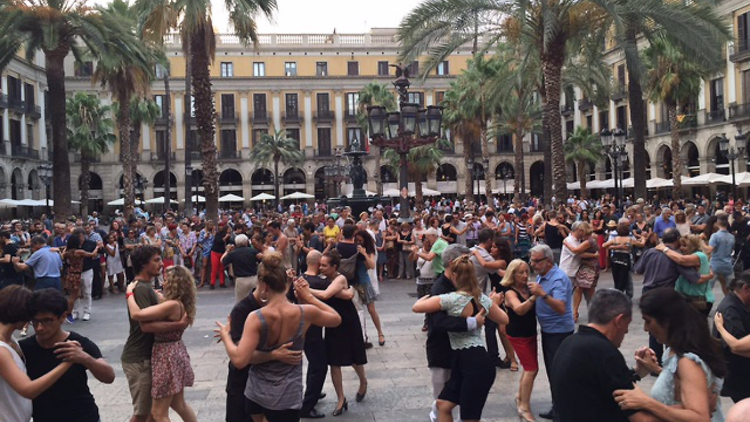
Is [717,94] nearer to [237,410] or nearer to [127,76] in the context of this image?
[127,76]

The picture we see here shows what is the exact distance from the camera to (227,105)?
5491cm

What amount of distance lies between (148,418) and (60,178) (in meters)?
18.5

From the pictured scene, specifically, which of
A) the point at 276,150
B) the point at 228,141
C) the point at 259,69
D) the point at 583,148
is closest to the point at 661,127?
the point at 583,148

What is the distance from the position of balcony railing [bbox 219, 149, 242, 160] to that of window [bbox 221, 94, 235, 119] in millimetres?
2991

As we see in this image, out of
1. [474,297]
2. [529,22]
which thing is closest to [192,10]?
[529,22]

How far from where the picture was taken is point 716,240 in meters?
9.76

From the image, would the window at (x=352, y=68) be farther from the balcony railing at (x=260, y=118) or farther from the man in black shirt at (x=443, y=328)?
the man in black shirt at (x=443, y=328)

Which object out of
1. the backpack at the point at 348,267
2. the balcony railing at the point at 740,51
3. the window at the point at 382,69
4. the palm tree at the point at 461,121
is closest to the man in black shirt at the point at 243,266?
the backpack at the point at 348,267

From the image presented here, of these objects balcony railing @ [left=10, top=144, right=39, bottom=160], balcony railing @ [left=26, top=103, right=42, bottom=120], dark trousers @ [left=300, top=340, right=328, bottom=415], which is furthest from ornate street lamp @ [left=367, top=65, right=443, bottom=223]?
balcony railing @ [left=26, top=103, right=42, bottom=120]

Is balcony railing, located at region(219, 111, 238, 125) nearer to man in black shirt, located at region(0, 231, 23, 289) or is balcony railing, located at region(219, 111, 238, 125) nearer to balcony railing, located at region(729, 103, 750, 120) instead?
balcony railing, located at region(729, 103, 750, 120)

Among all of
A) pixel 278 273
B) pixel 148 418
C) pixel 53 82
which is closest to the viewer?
pixel 278 273

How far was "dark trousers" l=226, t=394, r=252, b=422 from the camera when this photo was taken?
4.67 metres

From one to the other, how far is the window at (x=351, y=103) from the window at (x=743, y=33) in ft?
99.3

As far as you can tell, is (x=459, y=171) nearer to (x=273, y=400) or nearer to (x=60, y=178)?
(x=60, y=178)
